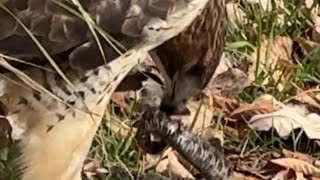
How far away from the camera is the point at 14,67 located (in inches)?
118

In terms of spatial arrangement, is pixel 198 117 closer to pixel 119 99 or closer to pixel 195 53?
pixel 119 99

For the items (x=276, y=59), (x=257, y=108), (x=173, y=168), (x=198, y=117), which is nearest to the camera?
(x=173, y=168)

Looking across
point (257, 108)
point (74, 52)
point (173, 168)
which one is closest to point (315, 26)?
point (257, 108)

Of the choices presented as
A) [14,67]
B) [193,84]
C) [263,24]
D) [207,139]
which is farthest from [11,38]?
[263,24]

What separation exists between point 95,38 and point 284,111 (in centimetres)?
146

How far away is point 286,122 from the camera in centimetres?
432

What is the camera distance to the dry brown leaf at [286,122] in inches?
169

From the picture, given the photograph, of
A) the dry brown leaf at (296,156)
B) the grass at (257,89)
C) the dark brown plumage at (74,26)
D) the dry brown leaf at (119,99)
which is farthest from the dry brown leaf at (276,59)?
the dark brown plumage at (74,26)

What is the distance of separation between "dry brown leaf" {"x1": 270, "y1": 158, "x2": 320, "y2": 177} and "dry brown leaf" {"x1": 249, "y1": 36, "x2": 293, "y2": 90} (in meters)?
0.41

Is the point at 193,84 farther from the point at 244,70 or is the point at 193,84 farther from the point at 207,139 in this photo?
the point at 244,70

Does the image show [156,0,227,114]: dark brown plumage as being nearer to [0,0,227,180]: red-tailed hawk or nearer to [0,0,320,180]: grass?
[0,0,227,180]: red-tailed hawk

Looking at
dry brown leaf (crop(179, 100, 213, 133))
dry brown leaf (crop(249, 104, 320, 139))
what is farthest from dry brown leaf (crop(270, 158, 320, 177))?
dry brown leaf (crop(179, 100, 213, 133))

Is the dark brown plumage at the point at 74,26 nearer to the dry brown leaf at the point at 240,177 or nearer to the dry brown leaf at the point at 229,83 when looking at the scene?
the dry brown leaf at the point at 240,177

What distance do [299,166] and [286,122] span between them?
8.3 inches
